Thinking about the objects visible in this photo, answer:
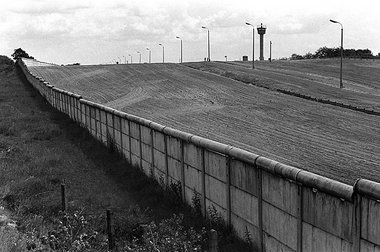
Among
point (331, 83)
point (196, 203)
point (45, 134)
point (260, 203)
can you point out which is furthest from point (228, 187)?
point (331, 83)

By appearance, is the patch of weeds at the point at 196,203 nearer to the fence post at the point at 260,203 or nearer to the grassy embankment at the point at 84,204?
the grassy embankment at the point at 84,204

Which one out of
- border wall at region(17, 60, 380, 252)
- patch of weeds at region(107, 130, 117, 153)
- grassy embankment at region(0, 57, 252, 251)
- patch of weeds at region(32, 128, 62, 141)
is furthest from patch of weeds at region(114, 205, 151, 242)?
patch of weeds at region(32, 128, 62, 141)

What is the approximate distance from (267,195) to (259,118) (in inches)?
1100

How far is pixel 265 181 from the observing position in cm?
1181

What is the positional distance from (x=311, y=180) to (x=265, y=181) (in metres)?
1.92

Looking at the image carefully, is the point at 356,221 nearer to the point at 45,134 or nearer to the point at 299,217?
the point at 299,217

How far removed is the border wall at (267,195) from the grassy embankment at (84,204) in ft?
2.23

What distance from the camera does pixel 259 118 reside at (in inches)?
1551

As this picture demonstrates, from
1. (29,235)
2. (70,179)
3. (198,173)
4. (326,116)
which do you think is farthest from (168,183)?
(326,116)

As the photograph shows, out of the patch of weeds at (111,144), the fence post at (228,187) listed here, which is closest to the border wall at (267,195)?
the fence post at (228,187)

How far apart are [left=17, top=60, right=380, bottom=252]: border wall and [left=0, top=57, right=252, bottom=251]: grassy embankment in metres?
0.68

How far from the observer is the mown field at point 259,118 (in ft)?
81.8

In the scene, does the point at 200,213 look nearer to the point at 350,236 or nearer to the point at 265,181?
the point at 265,181

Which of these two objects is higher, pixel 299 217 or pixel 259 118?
pixel 299 217
